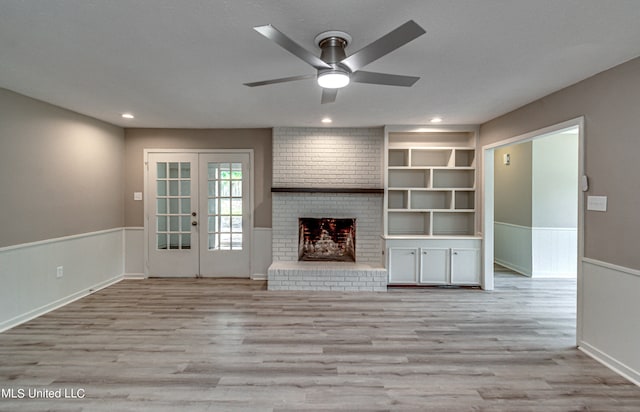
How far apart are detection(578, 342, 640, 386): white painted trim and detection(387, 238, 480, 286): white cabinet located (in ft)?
5.98

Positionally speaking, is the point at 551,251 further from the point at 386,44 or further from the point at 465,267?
the point at 386,44

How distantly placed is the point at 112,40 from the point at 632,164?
13.5ft

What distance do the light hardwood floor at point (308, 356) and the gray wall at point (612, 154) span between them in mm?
1054

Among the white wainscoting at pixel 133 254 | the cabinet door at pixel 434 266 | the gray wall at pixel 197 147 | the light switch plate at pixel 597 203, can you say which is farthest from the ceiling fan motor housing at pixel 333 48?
the white wainscoting at pixel 133 254

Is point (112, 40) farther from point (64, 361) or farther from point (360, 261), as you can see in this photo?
point (360, 261)

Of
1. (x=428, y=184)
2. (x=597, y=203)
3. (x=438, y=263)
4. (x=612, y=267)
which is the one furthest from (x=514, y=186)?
(x=612, y=267)

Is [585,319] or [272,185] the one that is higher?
[272,185]

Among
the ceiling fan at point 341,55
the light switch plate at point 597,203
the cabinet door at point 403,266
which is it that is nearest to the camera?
the ceiling fan at point 341,55

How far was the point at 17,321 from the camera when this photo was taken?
3.19 metres

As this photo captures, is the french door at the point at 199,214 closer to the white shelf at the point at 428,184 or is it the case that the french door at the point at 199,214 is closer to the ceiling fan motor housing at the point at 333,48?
the white shelf at the point at 428,184

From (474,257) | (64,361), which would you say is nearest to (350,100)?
(474,257)

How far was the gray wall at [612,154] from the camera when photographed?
236 cm

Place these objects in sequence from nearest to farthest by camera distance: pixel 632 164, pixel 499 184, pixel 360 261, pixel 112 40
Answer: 1. pixel 112 40
2. pixel 632 164
3. pixel 360 261
4. pixel 499 184

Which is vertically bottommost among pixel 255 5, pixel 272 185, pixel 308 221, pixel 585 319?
pixel 585 319
